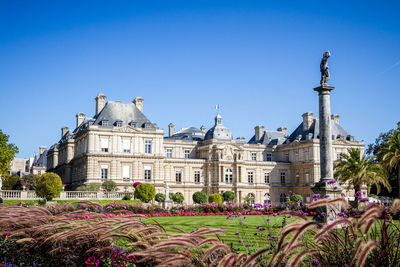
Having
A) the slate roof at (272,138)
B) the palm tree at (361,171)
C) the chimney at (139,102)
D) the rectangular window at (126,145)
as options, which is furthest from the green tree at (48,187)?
the slate roof at (272,138)

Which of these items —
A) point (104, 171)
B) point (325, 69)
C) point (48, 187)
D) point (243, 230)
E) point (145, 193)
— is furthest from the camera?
point (104, 171)

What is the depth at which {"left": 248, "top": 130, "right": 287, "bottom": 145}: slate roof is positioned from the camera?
73250 mm

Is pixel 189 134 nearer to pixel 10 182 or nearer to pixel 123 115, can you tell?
pixel 123 115

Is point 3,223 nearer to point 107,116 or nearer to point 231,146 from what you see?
point 107,116

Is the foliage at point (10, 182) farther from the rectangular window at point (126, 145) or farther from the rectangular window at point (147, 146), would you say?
the rectangular window at point (147, 146)

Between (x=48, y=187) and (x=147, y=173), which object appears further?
(x=147, y=173)

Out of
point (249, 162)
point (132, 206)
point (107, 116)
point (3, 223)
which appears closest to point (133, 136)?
point (107, 116)

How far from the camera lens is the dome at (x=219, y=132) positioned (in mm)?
65125

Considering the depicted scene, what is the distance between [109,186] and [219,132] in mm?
22755

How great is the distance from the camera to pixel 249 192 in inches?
2569

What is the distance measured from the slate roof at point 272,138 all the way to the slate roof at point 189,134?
11239 mm

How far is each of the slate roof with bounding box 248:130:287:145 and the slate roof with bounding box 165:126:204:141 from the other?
1124 centimetres

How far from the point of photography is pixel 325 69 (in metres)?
21.5

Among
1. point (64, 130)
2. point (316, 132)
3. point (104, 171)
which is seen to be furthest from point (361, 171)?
point (64, 130)
